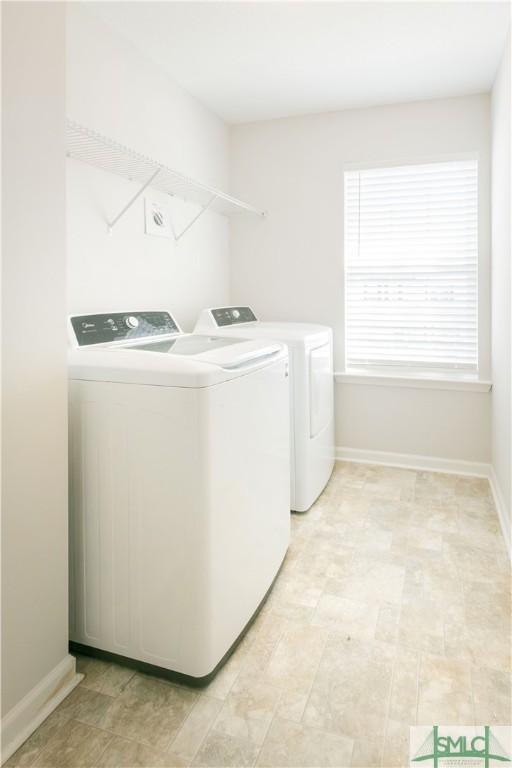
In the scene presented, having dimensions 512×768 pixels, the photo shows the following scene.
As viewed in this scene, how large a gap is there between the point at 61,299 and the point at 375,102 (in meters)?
2.68

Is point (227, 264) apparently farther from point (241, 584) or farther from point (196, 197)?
point (241, 584)

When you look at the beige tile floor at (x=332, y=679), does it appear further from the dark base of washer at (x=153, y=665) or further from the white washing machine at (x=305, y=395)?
the white washing machine at (x=305, y=395)

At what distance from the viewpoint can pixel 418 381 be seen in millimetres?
3279

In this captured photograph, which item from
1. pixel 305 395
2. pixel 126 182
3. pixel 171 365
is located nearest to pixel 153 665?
pixel 171 365

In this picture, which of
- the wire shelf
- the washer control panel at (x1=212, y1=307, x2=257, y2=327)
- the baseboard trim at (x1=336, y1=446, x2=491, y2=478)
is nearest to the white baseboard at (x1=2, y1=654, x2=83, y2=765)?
the wire shelf

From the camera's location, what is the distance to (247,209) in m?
3.30

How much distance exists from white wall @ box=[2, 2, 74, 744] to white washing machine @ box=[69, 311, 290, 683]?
0.11 m

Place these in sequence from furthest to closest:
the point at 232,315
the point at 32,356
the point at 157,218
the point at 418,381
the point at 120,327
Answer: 1. the point at 418,381
2. the point at 232,315
3. the point at 157,218
4. the point at 120,327
5. the point at 32,356

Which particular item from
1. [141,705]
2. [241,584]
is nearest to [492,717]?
[241,584]

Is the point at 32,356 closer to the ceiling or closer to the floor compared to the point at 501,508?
closer to the ceiling

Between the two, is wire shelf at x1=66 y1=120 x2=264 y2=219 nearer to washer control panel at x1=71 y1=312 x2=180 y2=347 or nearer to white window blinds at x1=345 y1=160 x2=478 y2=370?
washer control panel at x1=71 y1=312 x2=180 y2=347

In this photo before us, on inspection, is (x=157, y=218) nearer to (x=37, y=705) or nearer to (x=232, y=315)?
(x=232, y=315)

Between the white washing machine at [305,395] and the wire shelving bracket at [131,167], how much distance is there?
2.22 ft

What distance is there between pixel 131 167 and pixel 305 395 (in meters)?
1.36
